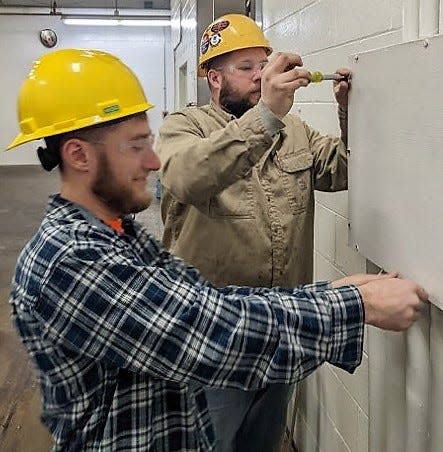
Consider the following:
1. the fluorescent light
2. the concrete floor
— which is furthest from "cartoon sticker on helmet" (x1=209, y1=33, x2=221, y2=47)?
the fluorescent light

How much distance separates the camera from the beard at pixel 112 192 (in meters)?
1.20

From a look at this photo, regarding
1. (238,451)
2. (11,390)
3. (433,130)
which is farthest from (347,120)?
(11,390)

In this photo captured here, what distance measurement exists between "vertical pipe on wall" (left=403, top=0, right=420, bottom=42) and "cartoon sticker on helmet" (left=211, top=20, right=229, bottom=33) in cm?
74

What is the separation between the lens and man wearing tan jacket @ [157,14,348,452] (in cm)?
178

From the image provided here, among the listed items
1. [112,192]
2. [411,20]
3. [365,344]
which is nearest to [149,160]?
[112,192]

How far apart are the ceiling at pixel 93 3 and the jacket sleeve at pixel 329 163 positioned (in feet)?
32.3

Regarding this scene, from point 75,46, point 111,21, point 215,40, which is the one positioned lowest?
point 215,40

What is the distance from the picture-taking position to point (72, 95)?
1222 millimetres

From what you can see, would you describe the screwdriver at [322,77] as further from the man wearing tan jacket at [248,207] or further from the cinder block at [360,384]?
the cinder block at [360,384]

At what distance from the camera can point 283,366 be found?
107cm

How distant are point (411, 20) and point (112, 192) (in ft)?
2.23

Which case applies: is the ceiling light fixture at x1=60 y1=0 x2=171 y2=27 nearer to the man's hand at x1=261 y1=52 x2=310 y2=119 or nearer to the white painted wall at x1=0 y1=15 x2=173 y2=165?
the white painted wall at x1=0 y1=15 x2=173 y2=165

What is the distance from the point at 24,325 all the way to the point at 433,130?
2.63 ft

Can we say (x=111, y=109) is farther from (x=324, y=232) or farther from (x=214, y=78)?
(x=324, y=232)
